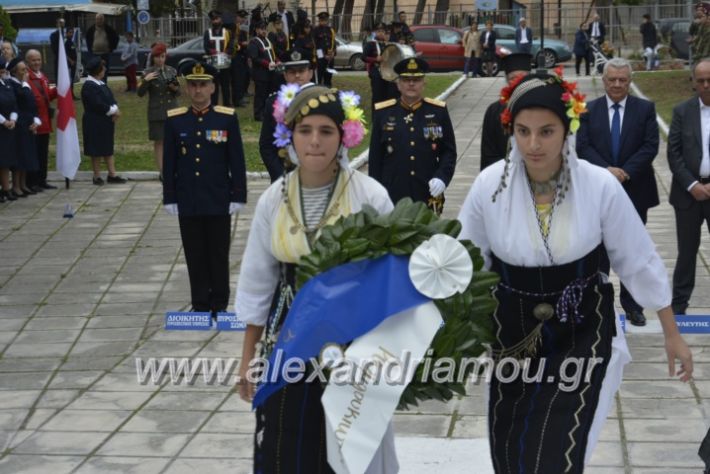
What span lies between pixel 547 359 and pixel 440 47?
102 feet

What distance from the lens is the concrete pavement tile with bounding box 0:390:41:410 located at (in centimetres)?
757

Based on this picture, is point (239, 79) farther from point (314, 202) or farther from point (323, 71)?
point (314, 202)

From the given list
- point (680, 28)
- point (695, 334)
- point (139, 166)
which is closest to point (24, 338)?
point (695, 334)

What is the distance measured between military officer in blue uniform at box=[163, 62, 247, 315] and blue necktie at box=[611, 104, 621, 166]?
2.73 meters

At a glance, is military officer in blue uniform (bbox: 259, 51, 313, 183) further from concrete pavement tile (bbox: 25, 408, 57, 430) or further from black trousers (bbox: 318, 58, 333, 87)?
black trousers (bbox: 318, 58, 333, 87)

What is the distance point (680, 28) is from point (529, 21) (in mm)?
11011

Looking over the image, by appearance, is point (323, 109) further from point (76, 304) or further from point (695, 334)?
point (76, 304)

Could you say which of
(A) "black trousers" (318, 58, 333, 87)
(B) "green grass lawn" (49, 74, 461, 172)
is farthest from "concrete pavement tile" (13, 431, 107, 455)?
(A) "black trousers" (318, 58, 333, 87)

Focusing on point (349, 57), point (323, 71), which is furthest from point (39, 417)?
point (349, 57)

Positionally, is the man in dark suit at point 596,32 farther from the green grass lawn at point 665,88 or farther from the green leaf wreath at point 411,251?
the green leaf wreath at point 411,251

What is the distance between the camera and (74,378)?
8.18 meters

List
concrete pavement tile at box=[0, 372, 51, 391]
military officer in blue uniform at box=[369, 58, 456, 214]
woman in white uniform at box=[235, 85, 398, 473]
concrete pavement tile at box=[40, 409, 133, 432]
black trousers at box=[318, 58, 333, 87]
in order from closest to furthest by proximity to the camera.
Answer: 1. woman in white uniform at box=[235, 85, 398, 473]
2. concrete pavement tile at box=[40, 409, 133, 432]
3. concrete pavement tile at box=[0, 372, 51, 391]
4. military officer in blue uniform at box=[369, 58, 456, 214]
5. black trousers at box=[318, 58, 333, 87]

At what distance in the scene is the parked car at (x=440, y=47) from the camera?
115ft

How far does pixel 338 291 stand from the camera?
171 inches
